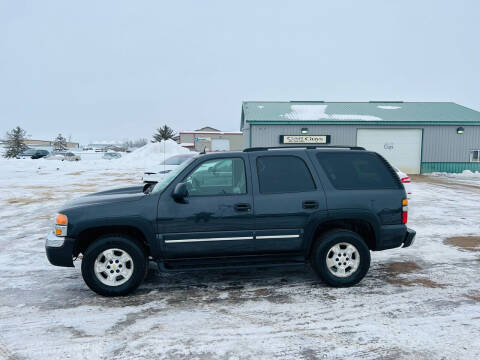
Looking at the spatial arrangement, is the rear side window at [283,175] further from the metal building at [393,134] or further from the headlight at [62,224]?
the metal building at [393,134]

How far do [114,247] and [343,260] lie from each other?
10.00 ft

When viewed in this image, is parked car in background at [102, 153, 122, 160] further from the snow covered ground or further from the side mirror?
the side mirror

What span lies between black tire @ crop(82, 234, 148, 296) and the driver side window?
1012 millimetres

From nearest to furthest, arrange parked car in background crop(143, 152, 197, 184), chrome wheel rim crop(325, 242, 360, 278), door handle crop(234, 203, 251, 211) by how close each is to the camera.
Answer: door handle crop(234, 203, 251, 211) < chrome wheel rim crop(325, 242, 360, 278) < parked car in background crop(143, 152, 197, 184)

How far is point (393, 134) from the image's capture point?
85.8 ft

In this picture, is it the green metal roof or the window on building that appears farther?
the window on building

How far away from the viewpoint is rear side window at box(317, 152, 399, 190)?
5059 millimetres

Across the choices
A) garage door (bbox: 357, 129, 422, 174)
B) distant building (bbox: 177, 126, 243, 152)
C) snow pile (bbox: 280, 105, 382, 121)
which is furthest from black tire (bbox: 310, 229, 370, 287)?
distant building (bbox: 177, 126, 243, 152)

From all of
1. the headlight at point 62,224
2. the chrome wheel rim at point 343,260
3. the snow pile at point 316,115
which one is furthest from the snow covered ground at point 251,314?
the snow pile at point 316,115

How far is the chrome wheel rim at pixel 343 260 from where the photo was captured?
500 cm

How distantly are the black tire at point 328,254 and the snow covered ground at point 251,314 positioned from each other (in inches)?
5.7

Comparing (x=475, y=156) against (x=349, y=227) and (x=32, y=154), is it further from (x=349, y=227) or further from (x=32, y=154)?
(x=32, y=154)

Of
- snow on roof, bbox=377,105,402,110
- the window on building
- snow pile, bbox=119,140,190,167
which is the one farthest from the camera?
snow pile, bbox=119,140,190,167

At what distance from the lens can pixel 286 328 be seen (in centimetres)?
390
